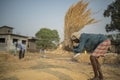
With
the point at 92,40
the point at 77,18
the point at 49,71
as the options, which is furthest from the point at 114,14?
the point at 49,71

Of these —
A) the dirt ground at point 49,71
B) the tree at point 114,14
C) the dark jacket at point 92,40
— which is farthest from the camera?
the tree at point 114,14

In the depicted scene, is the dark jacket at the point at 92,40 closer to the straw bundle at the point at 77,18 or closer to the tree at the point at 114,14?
the straw bundle at the point at 77,18

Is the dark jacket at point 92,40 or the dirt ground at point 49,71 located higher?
the dark jacket at point 92,40

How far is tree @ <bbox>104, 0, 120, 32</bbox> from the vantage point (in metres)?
17.9

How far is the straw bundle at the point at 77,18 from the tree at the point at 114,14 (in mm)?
6578

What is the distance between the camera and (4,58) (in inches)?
464

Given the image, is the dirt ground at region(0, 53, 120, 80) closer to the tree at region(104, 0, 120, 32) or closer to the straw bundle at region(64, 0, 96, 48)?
the straw bundle at region(64, 0, 96, 48)

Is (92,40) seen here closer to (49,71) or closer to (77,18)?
(49,71)

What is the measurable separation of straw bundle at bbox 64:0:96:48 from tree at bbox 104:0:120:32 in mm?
6578

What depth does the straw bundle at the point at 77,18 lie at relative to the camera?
40.3 ft

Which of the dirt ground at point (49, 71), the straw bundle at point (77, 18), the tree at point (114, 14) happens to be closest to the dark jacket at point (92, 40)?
the dirt ground at point (49, 71)

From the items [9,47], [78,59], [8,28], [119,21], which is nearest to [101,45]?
[78,59]

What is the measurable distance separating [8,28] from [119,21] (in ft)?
69.2

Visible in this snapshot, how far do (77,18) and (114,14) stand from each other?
7490mm
